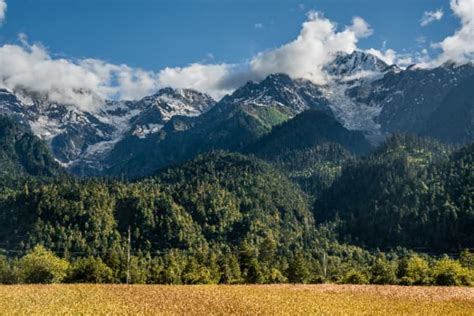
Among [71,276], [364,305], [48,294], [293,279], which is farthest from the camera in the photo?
[293,279]

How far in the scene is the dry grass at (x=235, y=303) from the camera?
38.5m

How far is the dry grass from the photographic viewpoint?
38531 millimetres

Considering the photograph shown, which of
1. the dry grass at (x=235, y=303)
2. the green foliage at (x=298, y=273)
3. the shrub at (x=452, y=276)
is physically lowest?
the green foliage at (x=298, y=273)

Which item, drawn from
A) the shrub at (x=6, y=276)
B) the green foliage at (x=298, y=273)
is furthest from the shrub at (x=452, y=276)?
the shrub at (x=6, y=276)

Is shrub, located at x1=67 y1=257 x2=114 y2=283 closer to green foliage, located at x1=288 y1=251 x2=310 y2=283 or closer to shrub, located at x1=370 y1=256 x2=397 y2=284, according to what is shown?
green foliage, located at x1=288 y1=251 x2=310 y2=283

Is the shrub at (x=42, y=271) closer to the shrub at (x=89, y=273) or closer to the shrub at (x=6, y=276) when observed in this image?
the shrub at (x=89, y=273)

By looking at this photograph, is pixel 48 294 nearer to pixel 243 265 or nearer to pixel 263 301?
pixel 263 301

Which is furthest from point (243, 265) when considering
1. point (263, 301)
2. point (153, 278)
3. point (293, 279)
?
point (263, 301)

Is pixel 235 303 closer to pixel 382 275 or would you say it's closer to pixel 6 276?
pixel 382 275

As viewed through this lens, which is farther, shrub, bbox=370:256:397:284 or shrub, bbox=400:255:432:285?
shrub, bbox=370:256:397:284

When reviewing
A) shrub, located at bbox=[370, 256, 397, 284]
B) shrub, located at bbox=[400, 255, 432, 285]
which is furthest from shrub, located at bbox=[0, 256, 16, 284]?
shrub, located at bbox=[400, 255, 432, 285]

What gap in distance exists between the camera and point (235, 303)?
4362 cm

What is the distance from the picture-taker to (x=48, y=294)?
165 ft

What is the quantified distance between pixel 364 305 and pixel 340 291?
1263 cm
